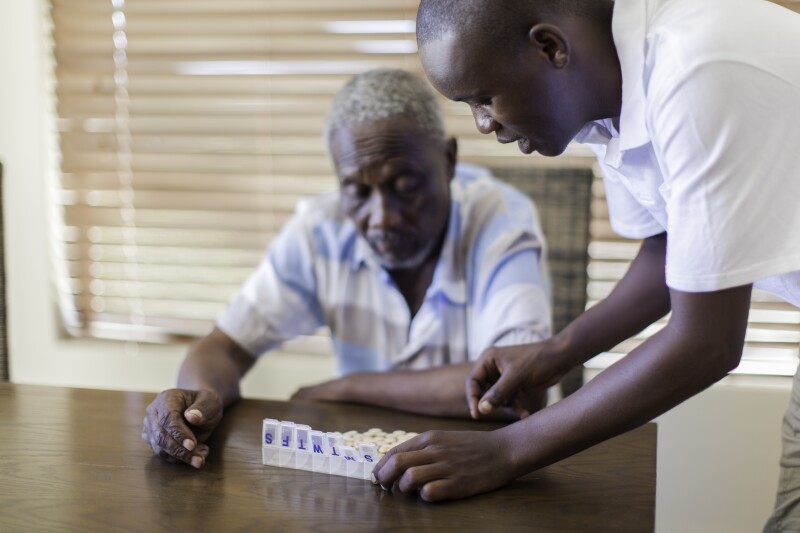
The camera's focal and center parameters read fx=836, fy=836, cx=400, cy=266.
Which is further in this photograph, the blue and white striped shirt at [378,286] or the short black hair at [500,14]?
the blue and white striped shirt at [378,286]

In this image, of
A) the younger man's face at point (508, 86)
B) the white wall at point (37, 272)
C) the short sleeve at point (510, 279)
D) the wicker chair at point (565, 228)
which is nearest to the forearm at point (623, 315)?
the short sleeve at point (510, 279)

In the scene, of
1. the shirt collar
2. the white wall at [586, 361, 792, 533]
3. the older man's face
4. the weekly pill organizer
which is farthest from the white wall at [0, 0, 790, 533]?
the shirt collar

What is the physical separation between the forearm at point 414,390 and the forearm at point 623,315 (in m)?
0.20

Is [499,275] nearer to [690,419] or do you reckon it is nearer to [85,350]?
[690,419]

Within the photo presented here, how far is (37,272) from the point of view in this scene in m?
2.55

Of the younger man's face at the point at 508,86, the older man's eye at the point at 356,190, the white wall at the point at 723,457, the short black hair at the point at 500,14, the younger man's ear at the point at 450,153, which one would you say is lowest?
the white wall at the point at 723,457

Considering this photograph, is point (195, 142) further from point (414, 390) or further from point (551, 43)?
point (551, 43)

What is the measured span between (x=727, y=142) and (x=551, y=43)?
0.75 feet

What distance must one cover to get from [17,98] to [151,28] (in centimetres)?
48

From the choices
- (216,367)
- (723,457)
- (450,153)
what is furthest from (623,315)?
(723,457)

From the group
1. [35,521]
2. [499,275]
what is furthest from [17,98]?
[35,521]

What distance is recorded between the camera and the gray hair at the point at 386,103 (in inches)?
62.4

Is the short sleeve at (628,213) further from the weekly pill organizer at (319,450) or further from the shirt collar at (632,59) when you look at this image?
the weekly pill organizer at (319,450)

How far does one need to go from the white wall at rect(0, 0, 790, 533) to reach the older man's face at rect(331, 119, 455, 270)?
2.61 ft
